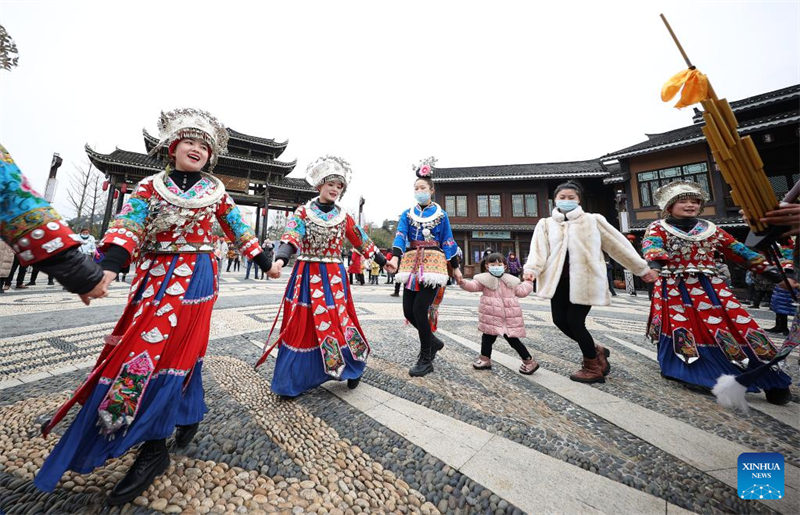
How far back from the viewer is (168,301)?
4.91ft

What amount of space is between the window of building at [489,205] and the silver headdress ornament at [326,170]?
19.0 meters

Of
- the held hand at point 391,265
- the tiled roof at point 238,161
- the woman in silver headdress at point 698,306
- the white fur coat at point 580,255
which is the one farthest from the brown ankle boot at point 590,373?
the tiled roof at point 238,161

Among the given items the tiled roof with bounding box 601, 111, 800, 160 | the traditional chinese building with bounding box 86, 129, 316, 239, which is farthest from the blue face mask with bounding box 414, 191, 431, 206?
the traditional chinese building with bounding box 86, 129, 316, 239

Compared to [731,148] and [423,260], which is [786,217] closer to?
[731,148]

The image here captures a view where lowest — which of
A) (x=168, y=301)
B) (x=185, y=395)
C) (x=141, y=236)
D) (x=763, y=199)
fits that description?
(x=185, y=395)

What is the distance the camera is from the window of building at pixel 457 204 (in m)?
20.7

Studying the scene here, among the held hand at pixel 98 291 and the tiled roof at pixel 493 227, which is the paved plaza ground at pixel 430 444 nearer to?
the held hand at pixel 98 291

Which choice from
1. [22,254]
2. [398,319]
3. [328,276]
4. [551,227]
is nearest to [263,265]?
[328,276]

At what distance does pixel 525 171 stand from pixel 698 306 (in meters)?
19.8

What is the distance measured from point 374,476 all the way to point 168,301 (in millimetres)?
1333

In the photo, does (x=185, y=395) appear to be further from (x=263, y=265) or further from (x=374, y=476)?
(x=374, y=476)

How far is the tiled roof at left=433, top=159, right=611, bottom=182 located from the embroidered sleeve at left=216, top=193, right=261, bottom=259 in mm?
18457

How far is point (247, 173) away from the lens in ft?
76.5

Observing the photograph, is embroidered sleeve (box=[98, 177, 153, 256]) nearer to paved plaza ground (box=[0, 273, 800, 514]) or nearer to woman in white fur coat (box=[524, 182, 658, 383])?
paved plaza ground (box=[0, 273, 800, 514])
